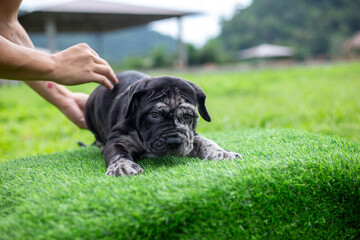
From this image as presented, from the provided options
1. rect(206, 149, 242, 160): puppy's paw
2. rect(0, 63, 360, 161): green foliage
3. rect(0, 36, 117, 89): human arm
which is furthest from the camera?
rect(0, 63, 360, 161): green foliage

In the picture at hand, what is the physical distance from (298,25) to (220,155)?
271ft

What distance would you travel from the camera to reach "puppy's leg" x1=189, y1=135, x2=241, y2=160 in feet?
8.86

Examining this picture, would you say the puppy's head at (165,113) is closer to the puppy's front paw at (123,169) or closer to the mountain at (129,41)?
the puppy's front paw at (123,169)

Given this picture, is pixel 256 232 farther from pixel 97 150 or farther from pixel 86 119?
pixel 86 119

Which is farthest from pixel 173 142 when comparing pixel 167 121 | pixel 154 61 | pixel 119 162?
pixel 154 61

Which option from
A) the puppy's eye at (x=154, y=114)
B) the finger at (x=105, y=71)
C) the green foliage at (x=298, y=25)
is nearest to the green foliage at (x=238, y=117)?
the finger at (x=105, y=71)

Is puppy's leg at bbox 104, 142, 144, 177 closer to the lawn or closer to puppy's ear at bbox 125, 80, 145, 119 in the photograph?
the lawn

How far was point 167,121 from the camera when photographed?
267cm

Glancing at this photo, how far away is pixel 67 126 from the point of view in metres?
6.87

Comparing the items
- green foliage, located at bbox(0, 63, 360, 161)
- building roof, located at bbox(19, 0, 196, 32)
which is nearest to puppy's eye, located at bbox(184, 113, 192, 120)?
green foliage, located at bbox(0, 63, 360, 161)

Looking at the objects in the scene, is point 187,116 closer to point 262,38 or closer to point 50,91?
point 50,91

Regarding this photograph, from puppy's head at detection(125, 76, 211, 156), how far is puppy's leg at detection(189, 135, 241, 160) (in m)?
0.21

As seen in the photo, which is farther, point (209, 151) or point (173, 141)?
point (209, 151)

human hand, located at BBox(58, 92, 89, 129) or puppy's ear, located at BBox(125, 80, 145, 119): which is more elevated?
puppy's ear, located at BBox(125, 80, 145, 119)
